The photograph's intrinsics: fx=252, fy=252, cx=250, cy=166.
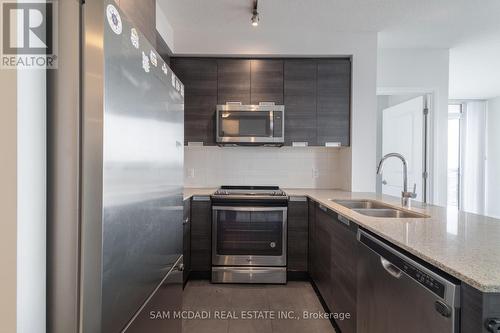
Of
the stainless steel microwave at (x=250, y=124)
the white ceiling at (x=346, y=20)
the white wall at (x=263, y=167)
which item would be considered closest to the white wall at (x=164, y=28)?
the white ceiling at (x=346, y=20)

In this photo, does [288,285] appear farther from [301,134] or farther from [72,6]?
[72,6]

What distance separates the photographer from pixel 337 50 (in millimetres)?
2723

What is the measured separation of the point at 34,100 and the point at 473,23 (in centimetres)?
358

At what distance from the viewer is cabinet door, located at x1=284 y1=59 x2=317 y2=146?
2.76m

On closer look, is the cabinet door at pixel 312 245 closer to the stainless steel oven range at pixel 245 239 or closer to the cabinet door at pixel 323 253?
the cabinet door at pixel 323 253

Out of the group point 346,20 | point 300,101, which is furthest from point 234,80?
point 346,20

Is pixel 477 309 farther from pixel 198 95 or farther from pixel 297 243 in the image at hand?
pixel 198 95

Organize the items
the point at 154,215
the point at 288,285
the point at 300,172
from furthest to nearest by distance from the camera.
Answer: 1. the point at 300,172
2. the point at 288,285
3. the point at 154,215

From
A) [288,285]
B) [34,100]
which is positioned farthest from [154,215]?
[288,285]

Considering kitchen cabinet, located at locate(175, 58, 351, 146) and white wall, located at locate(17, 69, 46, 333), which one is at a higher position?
kitchen cabinet, located at locate(175, 58, 351, 146)

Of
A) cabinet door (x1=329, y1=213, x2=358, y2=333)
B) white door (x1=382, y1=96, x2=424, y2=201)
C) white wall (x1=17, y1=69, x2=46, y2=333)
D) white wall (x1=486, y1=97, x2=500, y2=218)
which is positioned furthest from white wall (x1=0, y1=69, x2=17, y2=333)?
white wall (x1=486, y1=97, x2=500, y2=218)

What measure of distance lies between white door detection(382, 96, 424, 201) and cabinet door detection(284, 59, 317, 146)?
1473mm

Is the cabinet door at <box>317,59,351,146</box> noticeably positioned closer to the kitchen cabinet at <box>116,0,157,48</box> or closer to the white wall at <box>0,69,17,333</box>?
the kitchen cabinet at <box>116,0,157,48</box>

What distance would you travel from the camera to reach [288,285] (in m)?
2.46
